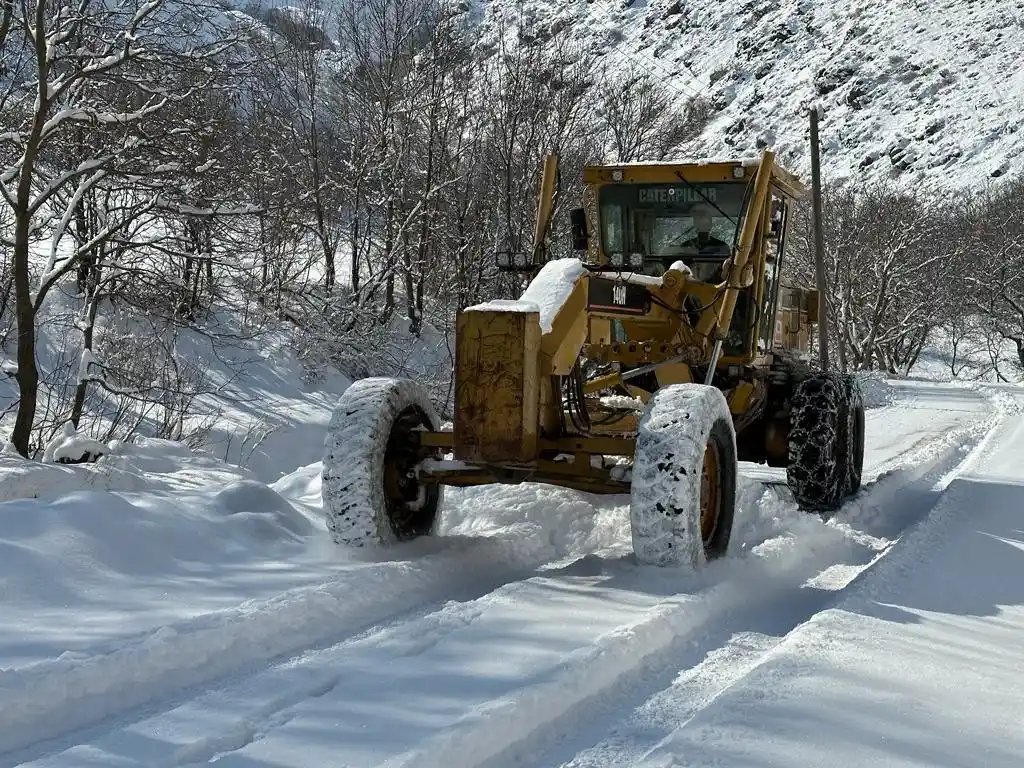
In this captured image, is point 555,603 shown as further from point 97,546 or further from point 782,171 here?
point 782,171

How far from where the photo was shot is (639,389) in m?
7.96

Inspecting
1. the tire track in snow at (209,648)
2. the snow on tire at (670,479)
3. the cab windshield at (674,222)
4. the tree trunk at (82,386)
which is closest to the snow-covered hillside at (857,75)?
the tree trunk at (82,386)

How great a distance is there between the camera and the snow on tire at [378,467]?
5.76m

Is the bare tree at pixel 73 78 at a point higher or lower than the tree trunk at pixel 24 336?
higher

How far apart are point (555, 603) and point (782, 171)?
172 inches

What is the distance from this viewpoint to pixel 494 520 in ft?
22.3

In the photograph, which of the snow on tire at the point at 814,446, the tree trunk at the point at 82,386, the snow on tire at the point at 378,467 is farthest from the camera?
the tree trunk at the point at 82,386

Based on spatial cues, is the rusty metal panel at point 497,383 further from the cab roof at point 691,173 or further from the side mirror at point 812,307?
the side mirror at point 812,307

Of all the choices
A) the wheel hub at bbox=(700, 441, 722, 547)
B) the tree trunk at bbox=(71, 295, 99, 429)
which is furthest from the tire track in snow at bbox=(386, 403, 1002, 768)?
the tree trunk at bbox=(71, 295, 99, 429)

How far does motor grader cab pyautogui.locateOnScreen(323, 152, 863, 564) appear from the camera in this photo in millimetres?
5531

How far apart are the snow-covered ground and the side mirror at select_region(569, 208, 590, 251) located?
84.5 inches

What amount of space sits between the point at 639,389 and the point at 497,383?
→ 2629 millimetres

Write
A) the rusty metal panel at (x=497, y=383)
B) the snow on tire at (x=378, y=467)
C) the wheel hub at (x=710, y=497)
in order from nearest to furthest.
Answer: the rusty metal panel at (x=497, y=383) < the snow on tire at (x=378, y=467) < the wheel hub at (x=710, y=497)

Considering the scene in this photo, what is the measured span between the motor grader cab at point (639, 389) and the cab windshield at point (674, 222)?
0.03 ft
